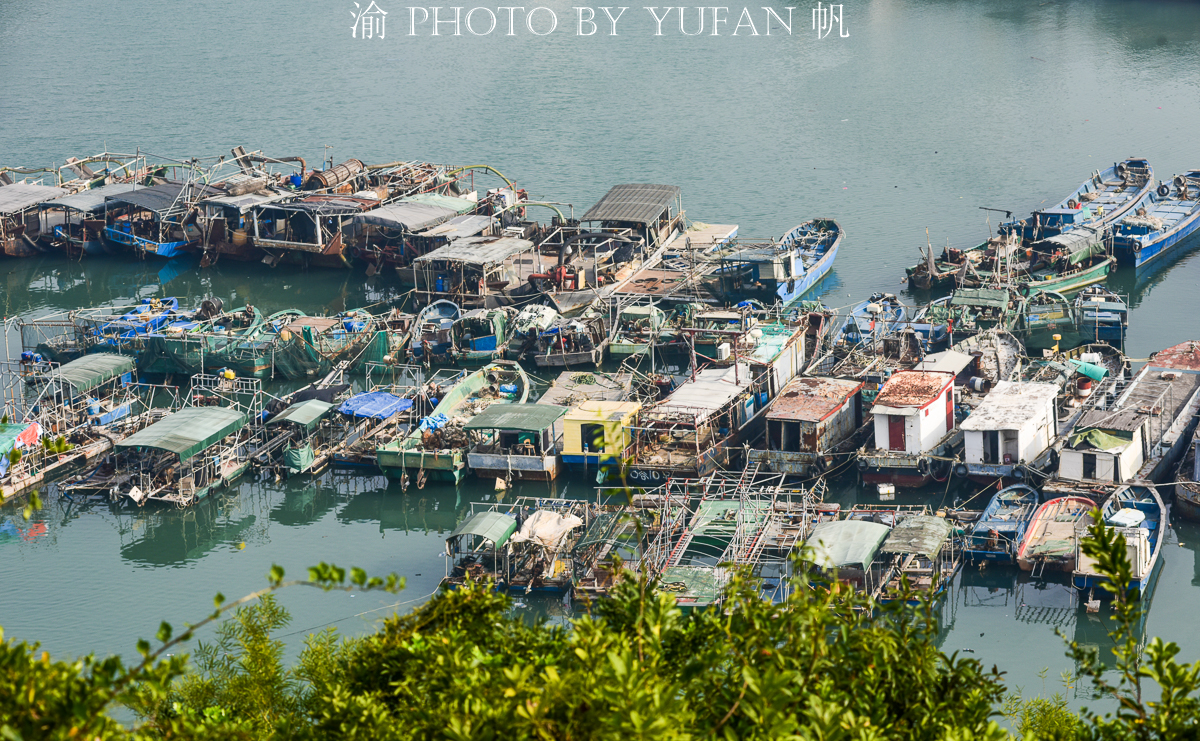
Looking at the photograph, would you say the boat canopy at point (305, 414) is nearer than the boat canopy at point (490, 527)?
No

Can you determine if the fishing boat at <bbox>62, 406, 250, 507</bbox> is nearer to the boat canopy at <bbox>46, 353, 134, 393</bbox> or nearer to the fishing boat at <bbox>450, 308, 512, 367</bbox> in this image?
the boat canopy at <bbox>46, 353, 134, 393</bbox>

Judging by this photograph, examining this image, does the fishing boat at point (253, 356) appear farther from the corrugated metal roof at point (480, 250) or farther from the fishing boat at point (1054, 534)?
the fishing boat at point (1054, 534)

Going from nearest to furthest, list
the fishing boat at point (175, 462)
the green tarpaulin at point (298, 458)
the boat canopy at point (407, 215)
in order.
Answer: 1. the fishing boat at point (175, 462)
2. the green tarpaulin at point (298, 458)
3. the boat canopy at point (407, 215)

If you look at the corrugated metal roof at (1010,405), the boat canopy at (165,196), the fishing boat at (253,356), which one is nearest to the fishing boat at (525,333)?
the fishing boat at (253,356)

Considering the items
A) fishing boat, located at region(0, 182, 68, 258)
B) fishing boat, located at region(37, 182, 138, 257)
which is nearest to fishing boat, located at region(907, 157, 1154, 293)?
fishing boat, located at region(37, 182, 138, 257)

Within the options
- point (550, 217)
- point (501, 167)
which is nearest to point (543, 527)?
point (550, 217)

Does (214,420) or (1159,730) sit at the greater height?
(1159,730)

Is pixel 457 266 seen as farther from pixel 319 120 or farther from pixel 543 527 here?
pixel 319 120
